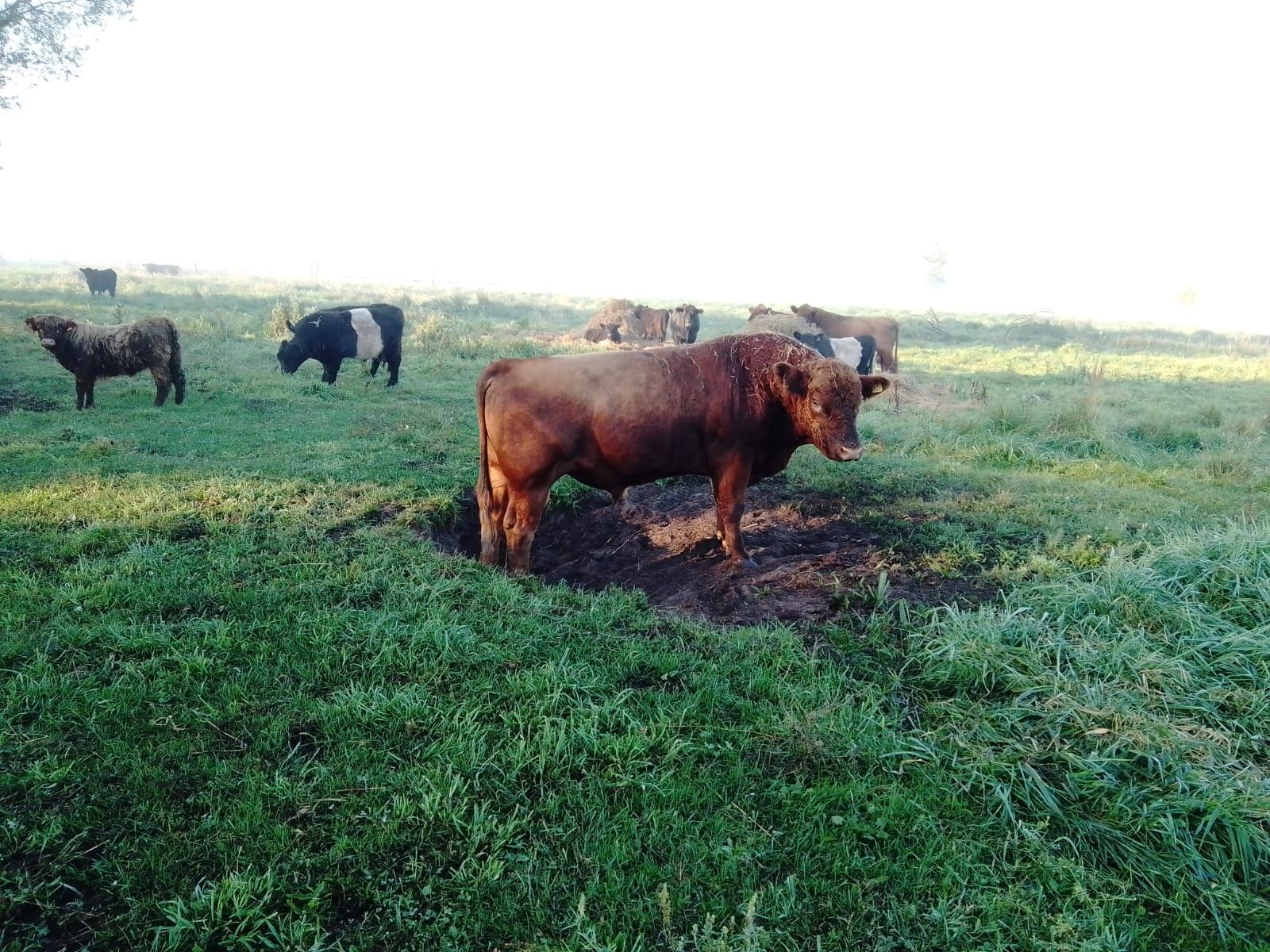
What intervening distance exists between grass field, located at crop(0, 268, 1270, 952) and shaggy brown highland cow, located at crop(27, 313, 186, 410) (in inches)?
188

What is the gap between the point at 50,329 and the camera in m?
10.1

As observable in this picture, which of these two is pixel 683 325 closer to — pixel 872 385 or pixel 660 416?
pixel 872 385

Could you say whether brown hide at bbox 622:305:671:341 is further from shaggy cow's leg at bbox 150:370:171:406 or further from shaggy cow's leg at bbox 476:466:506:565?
shaggy cow's leg at bbox 476:466:506:565

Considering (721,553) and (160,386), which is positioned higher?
(160,386)

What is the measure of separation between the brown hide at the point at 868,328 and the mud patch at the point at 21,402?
17.5 meters

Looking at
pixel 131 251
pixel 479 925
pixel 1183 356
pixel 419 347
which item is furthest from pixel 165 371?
pixel 131 251

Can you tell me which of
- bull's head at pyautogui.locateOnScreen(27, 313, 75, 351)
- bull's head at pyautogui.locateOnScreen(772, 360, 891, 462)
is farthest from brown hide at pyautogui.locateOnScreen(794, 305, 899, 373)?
bull's head at pyautogui.locateOnScreen(27, 313, 75, 351)

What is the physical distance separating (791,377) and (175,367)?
399 inches

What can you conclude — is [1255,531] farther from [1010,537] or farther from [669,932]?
[669,932]

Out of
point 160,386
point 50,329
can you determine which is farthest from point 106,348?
point 160,386

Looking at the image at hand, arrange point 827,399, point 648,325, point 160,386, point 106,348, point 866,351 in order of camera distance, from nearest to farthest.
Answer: point 827,399
point 106,348
point 160,386
point 866,351
point 648,325

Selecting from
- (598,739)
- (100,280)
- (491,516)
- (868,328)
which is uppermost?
→ (100,280)

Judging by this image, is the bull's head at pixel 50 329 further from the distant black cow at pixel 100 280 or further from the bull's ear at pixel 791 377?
the distant black cow at pixel 100 280

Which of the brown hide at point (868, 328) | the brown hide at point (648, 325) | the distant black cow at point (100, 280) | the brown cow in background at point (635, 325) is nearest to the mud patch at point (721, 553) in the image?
the brown hide at point (868, 328)
